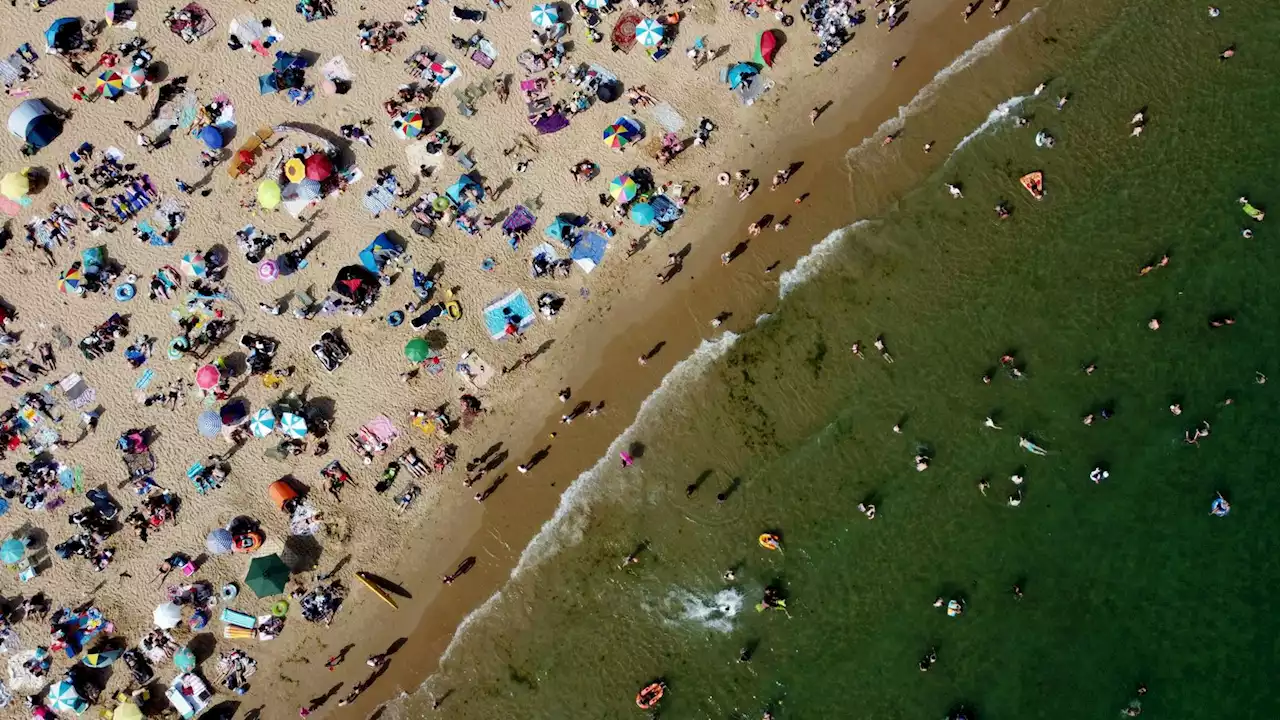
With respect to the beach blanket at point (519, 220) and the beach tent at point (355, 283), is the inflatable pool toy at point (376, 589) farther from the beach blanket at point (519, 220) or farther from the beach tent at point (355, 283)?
the beach blanket at point (519, 220)

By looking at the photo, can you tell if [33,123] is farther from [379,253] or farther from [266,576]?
[266,576]

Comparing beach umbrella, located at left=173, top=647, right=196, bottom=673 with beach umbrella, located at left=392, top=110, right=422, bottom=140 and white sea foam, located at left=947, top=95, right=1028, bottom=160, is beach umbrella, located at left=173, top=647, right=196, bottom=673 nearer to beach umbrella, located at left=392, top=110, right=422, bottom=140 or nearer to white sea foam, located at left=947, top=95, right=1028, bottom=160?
beach umbrella, located at left=392, top=110, right=422, bottom=140


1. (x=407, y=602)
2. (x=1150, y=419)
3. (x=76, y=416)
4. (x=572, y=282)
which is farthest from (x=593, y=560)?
(x=1150, y=419)

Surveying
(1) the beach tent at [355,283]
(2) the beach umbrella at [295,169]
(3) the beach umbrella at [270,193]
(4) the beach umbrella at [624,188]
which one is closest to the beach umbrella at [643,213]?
(4) the beach umbrella at [624,188]

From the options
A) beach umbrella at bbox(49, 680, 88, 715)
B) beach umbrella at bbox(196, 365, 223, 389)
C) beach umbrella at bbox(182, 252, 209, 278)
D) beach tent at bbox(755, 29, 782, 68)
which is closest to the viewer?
beach umbrella at bbox(49, 680, 88, 715)

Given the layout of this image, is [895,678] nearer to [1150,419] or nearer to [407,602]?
[1150,419]

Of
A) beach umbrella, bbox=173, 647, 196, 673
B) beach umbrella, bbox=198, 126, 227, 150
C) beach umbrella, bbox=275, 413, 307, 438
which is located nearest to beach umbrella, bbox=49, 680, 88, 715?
beach umbrella, bbox=173, 647, 196, 673
